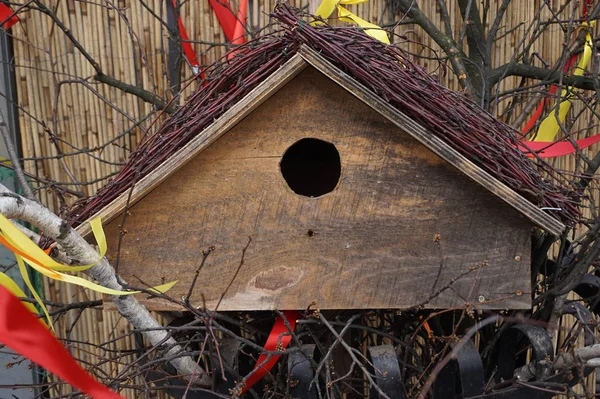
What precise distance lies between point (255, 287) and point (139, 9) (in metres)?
1.30

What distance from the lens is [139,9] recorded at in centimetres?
210

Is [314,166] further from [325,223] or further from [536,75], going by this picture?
[536,75]

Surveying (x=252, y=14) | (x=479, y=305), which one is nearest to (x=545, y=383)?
(x=479, y=305)

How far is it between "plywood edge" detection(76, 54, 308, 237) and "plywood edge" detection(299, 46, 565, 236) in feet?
0.18

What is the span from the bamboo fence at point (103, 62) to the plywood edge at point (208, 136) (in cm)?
103

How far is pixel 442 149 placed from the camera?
1.04m

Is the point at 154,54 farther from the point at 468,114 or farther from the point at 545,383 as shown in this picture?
the point at 545,383

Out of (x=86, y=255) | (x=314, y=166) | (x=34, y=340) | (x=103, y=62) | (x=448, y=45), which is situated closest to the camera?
(x=34, y=340)

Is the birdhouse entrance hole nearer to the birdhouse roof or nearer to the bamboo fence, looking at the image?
the birdhouse roof

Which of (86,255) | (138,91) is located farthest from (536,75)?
(86,255)

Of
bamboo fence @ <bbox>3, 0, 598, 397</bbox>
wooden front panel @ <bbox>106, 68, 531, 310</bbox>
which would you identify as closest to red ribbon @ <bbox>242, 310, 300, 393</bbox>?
wooden front panel @ <bbox>106, 68, 531, 310</bbox>

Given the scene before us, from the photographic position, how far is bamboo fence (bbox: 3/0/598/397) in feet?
6.88

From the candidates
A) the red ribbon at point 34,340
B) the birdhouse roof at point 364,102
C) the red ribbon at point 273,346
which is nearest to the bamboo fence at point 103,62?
the birdhouse roof at point 364,102

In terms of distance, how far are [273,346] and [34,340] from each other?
1.59 feet
